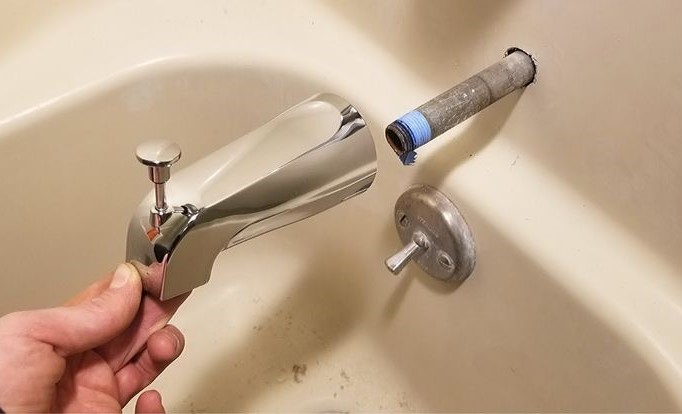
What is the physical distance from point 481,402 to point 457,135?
0.27 meters

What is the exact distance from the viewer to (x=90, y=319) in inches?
18.2

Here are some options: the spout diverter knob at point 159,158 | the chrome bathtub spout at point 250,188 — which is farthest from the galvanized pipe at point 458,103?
the spout diverter knob at point 159,158

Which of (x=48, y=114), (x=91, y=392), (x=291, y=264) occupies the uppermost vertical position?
(x=48, y=114)

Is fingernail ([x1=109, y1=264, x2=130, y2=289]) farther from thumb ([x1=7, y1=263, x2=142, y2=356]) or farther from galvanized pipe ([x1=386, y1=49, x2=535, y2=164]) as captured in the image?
galvanized pipe ([x1=386, y1=49, x2=535, y2=164])

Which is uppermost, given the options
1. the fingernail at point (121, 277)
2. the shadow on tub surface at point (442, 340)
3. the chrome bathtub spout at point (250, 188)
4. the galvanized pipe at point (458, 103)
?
the galvanized pipe at point (458, 103)

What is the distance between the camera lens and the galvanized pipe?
0.49 meters

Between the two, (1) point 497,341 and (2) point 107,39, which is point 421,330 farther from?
(2) point 107,39

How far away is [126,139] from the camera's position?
2.39 feet

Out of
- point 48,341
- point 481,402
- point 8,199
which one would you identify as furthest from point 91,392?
point 481,402

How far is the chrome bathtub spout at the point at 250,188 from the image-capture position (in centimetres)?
43

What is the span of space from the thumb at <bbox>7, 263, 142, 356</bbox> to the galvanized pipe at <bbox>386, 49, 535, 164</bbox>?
22 cm

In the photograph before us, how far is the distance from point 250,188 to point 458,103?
7.0 inches

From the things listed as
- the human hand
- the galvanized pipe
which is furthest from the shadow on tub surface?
the human hand

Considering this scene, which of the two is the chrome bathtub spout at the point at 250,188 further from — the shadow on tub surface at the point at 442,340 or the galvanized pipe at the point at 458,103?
the shadow on tub surface at the point at 442,340
